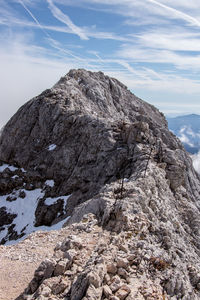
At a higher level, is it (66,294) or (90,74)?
(90,74)

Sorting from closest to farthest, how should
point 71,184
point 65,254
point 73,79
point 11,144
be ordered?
point 65,254 < point 71,184 < point 11,144 < point 73,79

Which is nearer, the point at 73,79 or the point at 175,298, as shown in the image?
the point at 175,298

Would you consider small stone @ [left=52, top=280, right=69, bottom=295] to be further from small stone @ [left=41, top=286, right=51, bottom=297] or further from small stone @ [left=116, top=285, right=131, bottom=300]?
small stone @ [left=116, top=285, right=131, bottom=300]

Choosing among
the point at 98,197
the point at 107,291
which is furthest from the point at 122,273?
the point at 98,197

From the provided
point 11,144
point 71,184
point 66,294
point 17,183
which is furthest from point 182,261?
point 11,144

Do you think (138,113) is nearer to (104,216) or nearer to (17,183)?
(17,183)

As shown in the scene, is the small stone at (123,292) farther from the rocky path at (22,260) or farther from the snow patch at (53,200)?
the snow patch at (53,200)

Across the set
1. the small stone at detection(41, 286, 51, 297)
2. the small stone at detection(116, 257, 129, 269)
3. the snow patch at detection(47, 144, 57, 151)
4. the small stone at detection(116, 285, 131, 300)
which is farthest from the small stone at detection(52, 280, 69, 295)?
the snow patch at detection(47, 144, 57, 151)

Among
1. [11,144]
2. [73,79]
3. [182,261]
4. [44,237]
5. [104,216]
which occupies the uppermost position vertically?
[73,79]

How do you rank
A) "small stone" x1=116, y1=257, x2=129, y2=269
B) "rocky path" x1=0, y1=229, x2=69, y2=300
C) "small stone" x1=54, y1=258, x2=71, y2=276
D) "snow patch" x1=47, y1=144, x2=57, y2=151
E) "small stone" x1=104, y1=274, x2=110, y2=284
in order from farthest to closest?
"snow patch" x1=47, y1=144, x2=57, y2=151, "rocky path" x1=0, y1=229, x2=69, y2=300, "small stone" x1=116, y1=257, x2=129, y2=269, "small stone" x1=54, y1=258, x2=71, y2=276, "small stone" x1=104, y1=274, x2=110, y2=284

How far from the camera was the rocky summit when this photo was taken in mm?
13750

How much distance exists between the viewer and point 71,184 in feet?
167

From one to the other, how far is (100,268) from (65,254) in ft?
8.50

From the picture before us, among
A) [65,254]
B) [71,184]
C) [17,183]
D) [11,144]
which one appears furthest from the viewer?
[11,144]
